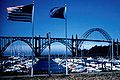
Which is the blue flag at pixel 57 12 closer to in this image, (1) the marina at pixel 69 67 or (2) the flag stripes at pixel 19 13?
(2) the flag stripes at pixel 19 13

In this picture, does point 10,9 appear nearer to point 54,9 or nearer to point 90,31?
point 54,9

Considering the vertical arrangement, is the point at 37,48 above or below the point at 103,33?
below

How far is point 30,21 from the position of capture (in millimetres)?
15031

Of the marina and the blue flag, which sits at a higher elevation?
A: the blue flag

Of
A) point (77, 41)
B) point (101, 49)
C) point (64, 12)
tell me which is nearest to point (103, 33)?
point (77, 41)

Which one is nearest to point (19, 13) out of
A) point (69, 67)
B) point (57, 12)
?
point (57, 12)

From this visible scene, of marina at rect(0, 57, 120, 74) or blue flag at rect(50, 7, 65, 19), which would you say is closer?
blue flag at rect(50, 7, 65, 19)

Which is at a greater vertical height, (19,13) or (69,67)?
(19,13)

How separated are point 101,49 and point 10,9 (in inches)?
3807

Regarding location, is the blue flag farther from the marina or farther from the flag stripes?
the marina

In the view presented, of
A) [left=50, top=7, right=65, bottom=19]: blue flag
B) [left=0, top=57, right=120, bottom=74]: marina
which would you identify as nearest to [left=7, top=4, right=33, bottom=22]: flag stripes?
[left=50, top=7, right=65, bottom=19]: blue flag

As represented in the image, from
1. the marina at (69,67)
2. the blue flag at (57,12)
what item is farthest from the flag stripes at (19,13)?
the marina at (69,67)

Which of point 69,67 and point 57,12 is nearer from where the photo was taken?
point 57,12

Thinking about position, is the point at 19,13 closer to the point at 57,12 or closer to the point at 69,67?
the point at 57,12
